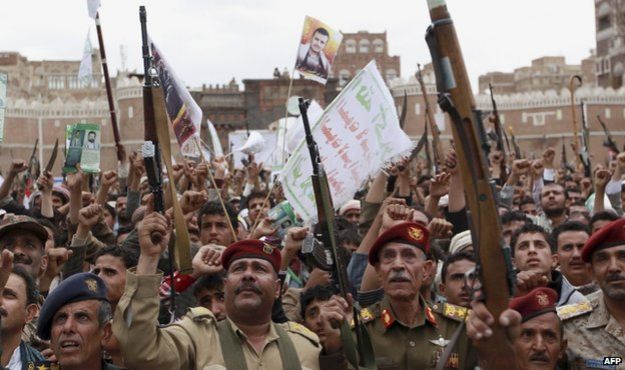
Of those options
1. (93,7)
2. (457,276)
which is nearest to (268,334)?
(457,276)

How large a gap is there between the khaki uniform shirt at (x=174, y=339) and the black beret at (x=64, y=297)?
0.32 m

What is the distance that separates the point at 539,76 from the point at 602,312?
288 feet

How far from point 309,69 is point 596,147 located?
52991 mm

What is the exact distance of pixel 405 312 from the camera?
5.04 meters

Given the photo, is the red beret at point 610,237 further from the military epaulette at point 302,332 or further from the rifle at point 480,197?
the rifle at point 480,197

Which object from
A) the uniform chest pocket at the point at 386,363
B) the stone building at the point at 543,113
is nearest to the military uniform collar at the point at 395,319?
the uniform chest pocket at the point at 386,363

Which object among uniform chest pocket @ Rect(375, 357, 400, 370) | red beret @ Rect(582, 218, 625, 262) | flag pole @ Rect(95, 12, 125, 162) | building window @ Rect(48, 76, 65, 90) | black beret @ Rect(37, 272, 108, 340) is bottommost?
uniform chest pocket @ Rect(375, 357, 400, 370)

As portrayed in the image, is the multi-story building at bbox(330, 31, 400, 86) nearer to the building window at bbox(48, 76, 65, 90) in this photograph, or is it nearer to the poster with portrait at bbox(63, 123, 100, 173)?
the building window at bbox(48, 76, 65, 90)

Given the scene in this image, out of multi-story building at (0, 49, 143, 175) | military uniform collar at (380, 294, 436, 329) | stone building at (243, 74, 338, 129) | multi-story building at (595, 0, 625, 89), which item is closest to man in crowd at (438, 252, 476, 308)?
military uniform collar at (380, 294, 436, 329)

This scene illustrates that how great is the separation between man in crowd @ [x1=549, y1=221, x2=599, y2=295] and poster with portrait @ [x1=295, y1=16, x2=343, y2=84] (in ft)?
18.4

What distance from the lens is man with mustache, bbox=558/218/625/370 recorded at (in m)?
4.75

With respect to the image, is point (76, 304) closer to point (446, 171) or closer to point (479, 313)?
point (479, 313)

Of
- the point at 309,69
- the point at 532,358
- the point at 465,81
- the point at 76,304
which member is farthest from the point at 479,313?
the point at 309,69

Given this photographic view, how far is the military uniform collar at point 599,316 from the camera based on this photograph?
15.9ft
